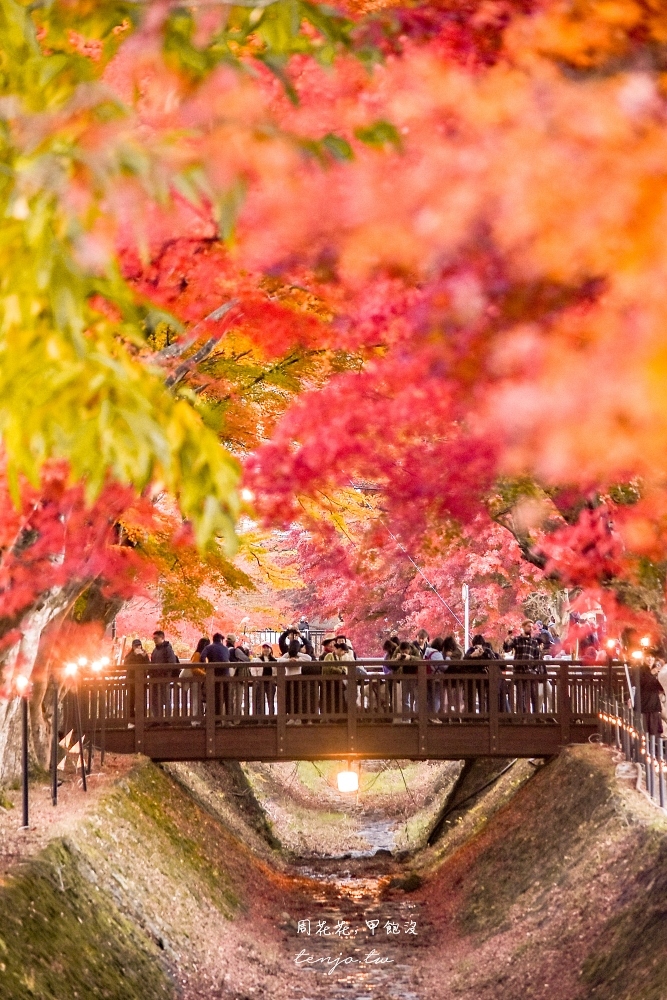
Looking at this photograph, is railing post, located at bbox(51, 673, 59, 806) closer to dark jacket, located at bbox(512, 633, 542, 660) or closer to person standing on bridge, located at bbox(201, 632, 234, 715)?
person standing on bridge, located at bbox(201, 632, 234, 715)

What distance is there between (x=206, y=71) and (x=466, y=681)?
1592 centimetres

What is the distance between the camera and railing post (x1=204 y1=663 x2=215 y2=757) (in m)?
19.8

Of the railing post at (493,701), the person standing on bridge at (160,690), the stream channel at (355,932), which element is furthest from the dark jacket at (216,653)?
the railing post at (493,701)

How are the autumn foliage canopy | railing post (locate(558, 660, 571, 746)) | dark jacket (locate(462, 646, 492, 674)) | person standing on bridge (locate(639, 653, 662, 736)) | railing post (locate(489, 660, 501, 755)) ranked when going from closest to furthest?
the autumn foliage canopy < person standing on bridge (locate(639, 653, 662, 736)) < railing post (locate(489, 660, 501, 755)) < dark jacket (locate(462, 646, 492, 674)) < railing post (locate(558, 660, 571, 746))

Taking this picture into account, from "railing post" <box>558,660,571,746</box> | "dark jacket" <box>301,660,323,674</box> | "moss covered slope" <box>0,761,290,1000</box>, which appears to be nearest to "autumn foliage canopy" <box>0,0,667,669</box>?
"moss covered slope" <box>0,761,290,1000</box>

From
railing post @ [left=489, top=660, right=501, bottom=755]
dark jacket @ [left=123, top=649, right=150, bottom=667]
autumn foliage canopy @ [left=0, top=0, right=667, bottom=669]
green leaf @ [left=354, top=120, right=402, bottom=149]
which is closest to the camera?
autumn foliage canopy @ [left=0, top=0, right=667, bottom=669]

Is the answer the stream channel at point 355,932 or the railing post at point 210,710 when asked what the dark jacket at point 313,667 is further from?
the stream channel at point 355,932

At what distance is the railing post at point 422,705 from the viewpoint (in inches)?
780

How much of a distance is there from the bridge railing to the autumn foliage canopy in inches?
393

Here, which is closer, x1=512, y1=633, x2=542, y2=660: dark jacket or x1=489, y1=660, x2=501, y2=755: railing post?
x1=489, y1=660, x2=501, y2=755: railing post

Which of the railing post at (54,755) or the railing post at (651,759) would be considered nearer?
the railing post at (54,755)

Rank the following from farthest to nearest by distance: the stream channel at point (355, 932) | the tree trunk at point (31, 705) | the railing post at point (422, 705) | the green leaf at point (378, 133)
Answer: the railing post at point (422, 705)
the stream channel at point (355, 932)
the tree trunk at point (31, 705)
the green leaf at point (378, 133)

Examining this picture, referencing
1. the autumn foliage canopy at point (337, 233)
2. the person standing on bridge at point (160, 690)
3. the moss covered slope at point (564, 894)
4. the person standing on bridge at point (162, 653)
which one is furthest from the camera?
the person standing on bridge at point (162, 653)

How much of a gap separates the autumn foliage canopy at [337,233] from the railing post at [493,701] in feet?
32.5
